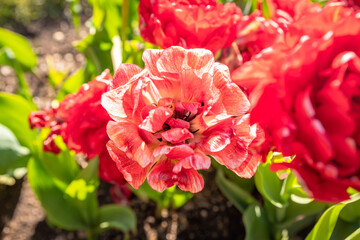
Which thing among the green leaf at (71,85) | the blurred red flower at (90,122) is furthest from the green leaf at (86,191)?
the green leaf at (71,85)

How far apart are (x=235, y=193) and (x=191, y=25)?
523mm

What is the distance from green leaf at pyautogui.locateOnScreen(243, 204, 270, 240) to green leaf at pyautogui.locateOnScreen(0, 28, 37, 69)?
0.75 metres

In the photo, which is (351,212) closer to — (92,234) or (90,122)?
(90,122)

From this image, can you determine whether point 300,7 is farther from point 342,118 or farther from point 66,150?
point 66,150

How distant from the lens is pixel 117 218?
0.92 meters

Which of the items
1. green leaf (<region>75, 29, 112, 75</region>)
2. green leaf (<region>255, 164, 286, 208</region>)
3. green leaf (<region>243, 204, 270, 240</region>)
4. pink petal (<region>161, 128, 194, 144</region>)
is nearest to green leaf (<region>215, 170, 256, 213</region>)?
green leaf (<region>243, 204, 270, 240</region>)

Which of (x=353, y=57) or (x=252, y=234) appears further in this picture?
(x=252, y=234)

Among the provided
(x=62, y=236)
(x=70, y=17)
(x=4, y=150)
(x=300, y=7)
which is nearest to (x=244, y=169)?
(x=300, y=7)

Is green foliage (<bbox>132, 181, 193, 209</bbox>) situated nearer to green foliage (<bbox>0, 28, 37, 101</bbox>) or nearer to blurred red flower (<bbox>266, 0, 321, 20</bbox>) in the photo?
blurred red flower (<bbox>266, 0, 321, 20</bbox>)

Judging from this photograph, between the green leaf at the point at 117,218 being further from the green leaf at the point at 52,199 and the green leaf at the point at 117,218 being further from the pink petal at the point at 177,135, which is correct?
the pink petal at the point at 177,135

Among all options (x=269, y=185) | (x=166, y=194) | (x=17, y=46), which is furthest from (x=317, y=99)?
(x=17, y=46)

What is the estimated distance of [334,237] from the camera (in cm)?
68

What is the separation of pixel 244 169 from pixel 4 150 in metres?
0.69

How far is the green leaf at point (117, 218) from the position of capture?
0.87 metres
